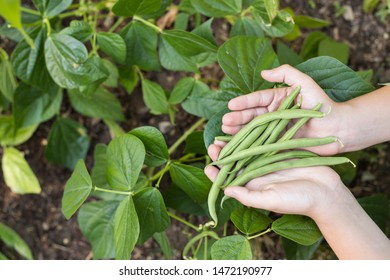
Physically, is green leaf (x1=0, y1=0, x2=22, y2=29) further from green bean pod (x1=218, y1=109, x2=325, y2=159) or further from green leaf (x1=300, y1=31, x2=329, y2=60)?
green leaf (x1=300, y1=31, x2=329, y2=60)

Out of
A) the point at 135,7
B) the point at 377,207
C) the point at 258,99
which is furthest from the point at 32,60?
the point at 377,207

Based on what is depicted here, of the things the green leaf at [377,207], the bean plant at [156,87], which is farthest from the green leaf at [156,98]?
the green leaf at [377,207]

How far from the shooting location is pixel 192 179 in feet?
4.64

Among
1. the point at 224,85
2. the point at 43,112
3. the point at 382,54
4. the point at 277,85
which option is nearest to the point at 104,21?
the point at 43,112

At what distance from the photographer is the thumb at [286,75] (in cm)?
126

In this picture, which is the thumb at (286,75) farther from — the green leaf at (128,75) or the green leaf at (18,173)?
the green leaf at (18,173)

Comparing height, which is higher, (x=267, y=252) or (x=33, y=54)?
(x=33, y=54)

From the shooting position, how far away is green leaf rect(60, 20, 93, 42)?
1.43m

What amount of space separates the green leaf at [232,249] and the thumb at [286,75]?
429 millimetres

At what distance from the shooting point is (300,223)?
4.39 feet

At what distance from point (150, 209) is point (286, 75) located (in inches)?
20.8

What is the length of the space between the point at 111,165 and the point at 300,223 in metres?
0.55

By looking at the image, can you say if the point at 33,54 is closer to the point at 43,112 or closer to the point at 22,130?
the point at 43,112

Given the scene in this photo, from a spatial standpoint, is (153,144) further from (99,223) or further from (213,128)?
(99,223)
